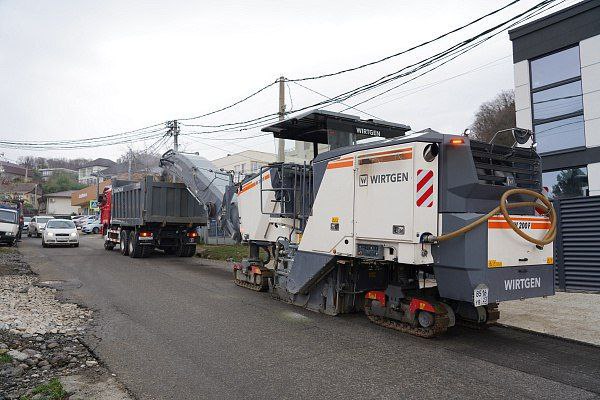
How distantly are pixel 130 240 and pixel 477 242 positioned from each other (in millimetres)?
15024

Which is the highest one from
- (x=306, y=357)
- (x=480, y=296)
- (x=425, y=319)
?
(x=480, y=296)

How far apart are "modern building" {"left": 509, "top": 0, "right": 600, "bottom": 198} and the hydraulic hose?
6.48 m

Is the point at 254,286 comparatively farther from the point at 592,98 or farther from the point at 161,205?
the point at 592,98

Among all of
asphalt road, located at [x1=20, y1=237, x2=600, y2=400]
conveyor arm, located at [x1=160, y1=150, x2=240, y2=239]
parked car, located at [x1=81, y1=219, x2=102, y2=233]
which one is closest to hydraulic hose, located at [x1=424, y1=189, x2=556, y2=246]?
asphalt road, located at [x1=20, y1=237, x2=600, y2=400]

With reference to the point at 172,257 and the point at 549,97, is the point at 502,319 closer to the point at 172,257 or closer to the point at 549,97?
the point at 549,97

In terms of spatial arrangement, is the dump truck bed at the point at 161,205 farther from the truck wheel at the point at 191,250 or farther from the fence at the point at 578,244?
the fence at the point at 578,244

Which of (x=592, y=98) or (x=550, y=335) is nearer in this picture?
(x=550, y=335)

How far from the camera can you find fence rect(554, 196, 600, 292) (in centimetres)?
923

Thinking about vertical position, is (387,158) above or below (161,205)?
above

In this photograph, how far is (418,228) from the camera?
5805 millimetres

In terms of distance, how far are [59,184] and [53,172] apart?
11816mm

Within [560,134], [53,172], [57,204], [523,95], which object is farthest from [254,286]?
[53,172]

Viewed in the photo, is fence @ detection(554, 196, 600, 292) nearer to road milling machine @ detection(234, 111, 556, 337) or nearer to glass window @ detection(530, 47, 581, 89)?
road milling machine @ detection(234, 111, 556, 337)

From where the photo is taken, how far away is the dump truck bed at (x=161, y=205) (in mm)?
16375
